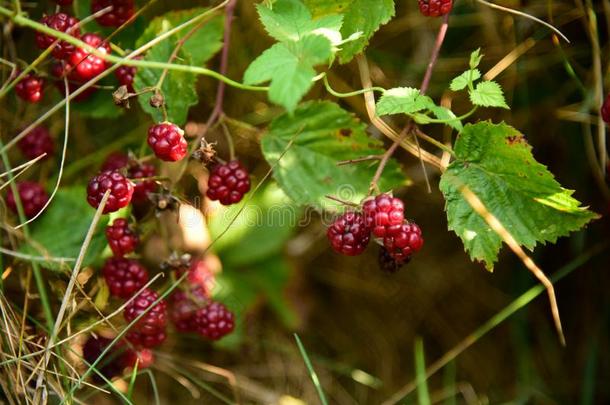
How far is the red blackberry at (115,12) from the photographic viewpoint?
1.24m

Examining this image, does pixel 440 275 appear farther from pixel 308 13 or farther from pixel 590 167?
pixel 308 13

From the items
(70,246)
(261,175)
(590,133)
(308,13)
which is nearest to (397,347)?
(261,175)

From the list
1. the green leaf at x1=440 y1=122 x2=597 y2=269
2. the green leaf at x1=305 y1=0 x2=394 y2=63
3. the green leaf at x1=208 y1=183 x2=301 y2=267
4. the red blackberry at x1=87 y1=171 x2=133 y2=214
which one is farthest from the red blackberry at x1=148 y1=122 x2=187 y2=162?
the green leaf at x1=208 y1=183 x2=301 y2=267

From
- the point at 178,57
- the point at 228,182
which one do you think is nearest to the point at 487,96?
the point at 228,182

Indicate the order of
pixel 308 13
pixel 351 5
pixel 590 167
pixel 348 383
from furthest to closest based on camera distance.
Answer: pixel 348 383 → pixel 590 167 → pixel 351 5 → pixel 308 13

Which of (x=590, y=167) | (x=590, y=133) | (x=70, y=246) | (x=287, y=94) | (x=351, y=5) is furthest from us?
(x=590, y=167)

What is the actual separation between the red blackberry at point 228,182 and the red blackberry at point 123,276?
0.19 metres

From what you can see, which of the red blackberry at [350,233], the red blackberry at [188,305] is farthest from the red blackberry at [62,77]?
the red blackberry at [350,233]

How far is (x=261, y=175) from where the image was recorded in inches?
70.6

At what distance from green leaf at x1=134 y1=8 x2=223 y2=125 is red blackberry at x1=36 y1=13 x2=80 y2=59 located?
0.12m

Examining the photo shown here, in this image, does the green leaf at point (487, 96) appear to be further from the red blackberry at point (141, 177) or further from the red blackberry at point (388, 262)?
the red blackberry at point (141, 177)

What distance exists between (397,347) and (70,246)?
3.08 ft

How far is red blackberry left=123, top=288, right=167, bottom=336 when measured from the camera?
46.2 inches

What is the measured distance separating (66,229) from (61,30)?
15.5 inches
